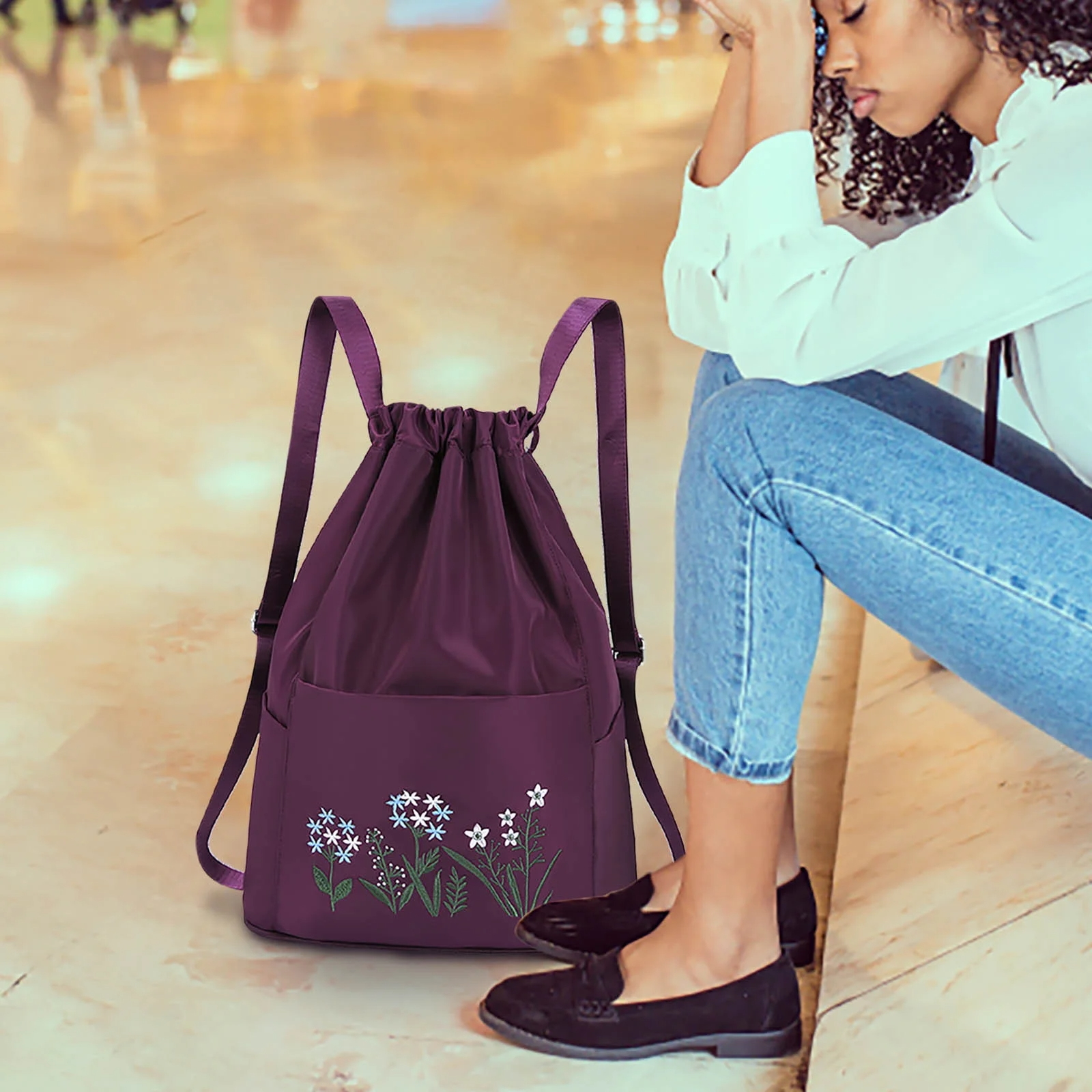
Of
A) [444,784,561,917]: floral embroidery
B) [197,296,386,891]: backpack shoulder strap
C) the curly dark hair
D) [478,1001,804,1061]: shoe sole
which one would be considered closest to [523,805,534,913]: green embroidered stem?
[444,784,561,917]: floral embroidery

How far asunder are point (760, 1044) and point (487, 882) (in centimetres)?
22

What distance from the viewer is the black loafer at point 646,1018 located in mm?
1012

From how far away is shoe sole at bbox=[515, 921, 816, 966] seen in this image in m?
1.07

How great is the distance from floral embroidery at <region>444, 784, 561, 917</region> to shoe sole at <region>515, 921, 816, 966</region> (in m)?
0.02

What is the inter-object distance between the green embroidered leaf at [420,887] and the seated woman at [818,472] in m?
0.07

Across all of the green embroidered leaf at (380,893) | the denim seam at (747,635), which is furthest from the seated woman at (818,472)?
A: the green embroidered leaf at (380,893)

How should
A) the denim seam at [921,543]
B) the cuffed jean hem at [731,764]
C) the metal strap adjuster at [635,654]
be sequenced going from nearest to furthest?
the denim seam at [921,543] → the cuffed jean hem at [731,764] → the metal strap adjuster at [635,654]

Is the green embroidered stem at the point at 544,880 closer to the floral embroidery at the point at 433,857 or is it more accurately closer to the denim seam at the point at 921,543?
the floral embroidery at the point at 433,857

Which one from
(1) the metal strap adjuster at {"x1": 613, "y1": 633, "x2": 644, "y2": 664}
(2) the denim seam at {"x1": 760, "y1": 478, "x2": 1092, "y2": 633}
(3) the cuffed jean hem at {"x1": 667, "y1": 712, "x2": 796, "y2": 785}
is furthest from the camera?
(1) the metal strap adjuster at {"x1": 613, "y1": 633, "x2": 644, "y2": 664}

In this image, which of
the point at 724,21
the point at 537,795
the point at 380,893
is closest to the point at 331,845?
the point at 380,893

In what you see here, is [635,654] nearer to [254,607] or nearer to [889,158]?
[889,158]

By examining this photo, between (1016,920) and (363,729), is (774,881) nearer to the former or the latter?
(1016,920)

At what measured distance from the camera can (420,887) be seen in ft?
3.59

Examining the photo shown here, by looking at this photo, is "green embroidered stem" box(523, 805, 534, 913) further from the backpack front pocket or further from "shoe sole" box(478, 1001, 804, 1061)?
"shoe sole" box(478, 1001, 804, 1061)
